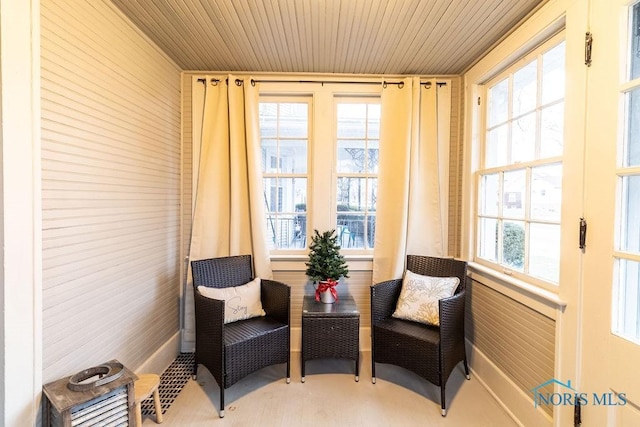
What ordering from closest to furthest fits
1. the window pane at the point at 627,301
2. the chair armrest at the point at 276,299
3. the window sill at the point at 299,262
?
the window pane at the point at 627,301 → the chair armrest at the point at 276,299 → the window sill at the point at 299,262

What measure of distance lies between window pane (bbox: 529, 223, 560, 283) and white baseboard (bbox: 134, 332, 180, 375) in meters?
2.67

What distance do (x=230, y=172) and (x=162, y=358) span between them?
5.21 feet

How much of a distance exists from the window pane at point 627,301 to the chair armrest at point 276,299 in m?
1.77

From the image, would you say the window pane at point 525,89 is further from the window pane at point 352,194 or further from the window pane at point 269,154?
the window pane at point 269,154

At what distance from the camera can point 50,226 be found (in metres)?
1.37

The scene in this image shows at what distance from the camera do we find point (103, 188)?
1.70m

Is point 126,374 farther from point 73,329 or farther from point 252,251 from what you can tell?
point 252,251

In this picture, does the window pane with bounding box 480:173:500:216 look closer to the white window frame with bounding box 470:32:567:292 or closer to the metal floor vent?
the white window frame with bounding box 470:32:567:292

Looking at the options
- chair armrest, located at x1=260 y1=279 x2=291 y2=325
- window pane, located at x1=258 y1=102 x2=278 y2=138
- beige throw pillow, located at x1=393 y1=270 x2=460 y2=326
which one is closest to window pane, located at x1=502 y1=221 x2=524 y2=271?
beige throw pillow, located at x1=393 y1=270 x2=460 y2=326

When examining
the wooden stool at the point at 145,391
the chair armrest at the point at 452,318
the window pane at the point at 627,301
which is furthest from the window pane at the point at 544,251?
the wooden stool at the point at 145,391

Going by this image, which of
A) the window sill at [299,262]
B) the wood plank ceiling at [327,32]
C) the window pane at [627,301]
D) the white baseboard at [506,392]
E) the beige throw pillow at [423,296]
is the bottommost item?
the white baseboard at [506,392]

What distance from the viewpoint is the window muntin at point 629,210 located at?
1196 mm

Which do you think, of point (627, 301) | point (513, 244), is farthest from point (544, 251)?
point (627, 301)

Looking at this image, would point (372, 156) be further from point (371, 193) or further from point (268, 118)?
point (268, 118)
